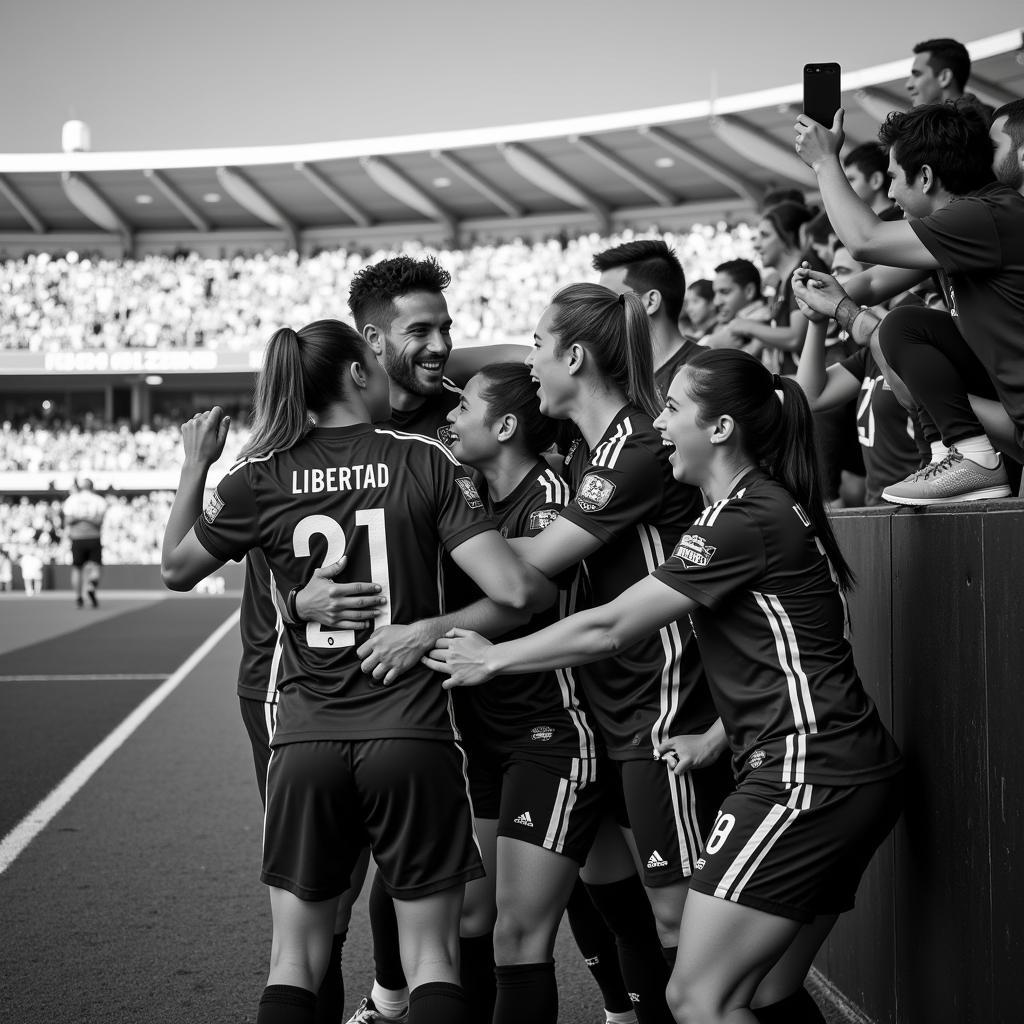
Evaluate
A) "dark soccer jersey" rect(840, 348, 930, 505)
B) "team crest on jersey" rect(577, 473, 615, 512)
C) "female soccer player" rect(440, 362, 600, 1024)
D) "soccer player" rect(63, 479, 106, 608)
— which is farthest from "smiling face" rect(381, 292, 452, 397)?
"soccer player" rect(63, 479, 106, 608)

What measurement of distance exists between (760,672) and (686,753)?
411 mm

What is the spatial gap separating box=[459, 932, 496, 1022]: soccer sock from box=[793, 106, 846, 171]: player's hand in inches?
90.1

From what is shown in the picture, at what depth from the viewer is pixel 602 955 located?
3779 millimetres

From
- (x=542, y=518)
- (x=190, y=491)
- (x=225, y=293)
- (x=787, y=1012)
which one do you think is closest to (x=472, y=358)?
(x=542, y=518)

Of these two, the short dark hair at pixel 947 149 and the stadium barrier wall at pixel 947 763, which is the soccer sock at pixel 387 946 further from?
the short dark hair at pixel 947 149

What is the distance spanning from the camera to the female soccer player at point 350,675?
2734 mm

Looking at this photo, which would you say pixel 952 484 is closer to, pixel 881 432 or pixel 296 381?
pixel 296 381

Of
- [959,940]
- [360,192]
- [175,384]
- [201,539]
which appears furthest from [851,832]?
[175,384]

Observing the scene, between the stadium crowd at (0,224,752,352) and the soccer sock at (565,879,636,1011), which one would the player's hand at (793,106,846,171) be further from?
the stadium crowd at (0,224,752,352)

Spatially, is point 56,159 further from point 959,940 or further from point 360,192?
point 959,940

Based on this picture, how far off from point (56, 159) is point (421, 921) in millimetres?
39647

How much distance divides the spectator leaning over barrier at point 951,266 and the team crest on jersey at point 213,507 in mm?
1707

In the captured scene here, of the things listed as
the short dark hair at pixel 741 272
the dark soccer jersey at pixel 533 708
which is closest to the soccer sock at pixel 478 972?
the dark soccer jersey at pixel 533 708

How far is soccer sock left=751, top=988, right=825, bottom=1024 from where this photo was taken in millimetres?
2793
